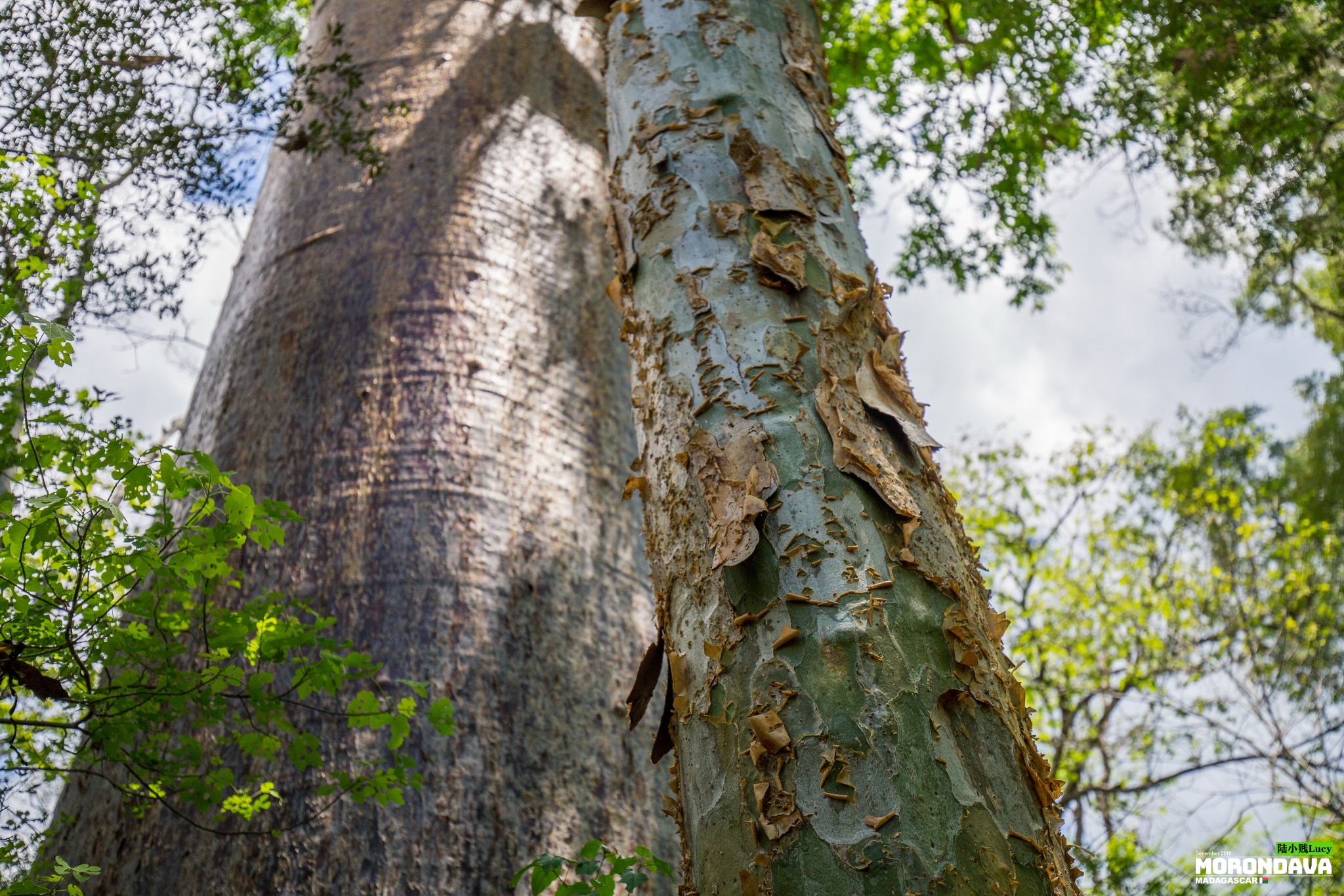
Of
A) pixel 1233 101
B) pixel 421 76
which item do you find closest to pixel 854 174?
pixel 1233 101

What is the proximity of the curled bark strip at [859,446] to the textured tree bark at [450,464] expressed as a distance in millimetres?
A: 1377

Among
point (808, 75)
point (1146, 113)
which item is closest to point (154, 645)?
point (808, 75)

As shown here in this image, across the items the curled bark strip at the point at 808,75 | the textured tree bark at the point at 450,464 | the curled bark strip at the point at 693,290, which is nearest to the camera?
the curled bark strip at the point at 693,290

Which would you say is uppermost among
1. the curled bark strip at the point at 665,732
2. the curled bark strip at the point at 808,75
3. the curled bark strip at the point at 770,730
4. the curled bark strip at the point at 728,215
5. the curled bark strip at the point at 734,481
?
the curled bark strip at the point at 808,75

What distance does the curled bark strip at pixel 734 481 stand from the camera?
3.97ft

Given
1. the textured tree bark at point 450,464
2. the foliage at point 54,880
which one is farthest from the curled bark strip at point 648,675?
the textured tree bark at point 450,464

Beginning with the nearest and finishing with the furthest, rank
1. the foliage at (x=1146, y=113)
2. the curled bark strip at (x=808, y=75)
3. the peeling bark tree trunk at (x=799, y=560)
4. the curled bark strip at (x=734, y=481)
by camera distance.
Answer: the peeling bark tree trunk at (x=799, y=560), the curled bark strip at (x=734, y=481), the curled bark strip at (x=808, y=75), the foliage at (x=1146, y=113)

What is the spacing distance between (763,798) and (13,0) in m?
Answer: 2.64

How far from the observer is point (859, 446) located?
1285mm

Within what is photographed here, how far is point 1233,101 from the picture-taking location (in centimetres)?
483

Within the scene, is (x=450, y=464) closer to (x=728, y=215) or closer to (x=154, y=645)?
(x=154, y=645)

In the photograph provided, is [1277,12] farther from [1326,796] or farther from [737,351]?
[1326,796]

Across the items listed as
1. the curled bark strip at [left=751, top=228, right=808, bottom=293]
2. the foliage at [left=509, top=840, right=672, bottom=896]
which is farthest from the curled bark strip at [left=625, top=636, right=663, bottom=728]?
the curled bark strip at [left=751, top=228, right=808, bottom=293]

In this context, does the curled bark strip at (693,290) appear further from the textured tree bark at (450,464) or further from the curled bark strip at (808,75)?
the textured tree bark at (450,464)
